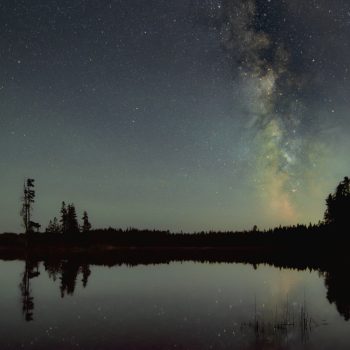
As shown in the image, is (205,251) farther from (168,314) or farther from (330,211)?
(168,314)

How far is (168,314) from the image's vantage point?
72.3ft

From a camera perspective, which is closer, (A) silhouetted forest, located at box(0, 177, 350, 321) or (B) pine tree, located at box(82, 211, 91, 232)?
(A) silhouetted forest, located at box(0, 177, 350, 321)

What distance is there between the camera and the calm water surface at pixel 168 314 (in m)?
16.1

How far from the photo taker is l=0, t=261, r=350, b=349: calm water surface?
52.9 ft

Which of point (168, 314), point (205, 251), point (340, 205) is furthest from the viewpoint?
point (205, 251)

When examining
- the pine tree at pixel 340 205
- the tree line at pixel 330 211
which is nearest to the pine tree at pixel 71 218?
the tree line at pixel 330 211

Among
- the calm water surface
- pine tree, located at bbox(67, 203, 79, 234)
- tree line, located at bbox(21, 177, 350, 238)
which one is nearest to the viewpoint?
the calm water surface

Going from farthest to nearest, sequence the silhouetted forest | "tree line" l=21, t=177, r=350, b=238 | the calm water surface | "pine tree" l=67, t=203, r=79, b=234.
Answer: "pine tree" l=67, t=203, r=79, b=234
"tree line" l=21, t=177, r=350, b=238
the silhouetted forest
the calm water surface

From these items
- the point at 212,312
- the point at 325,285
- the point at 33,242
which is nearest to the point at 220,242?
the point at 33,242

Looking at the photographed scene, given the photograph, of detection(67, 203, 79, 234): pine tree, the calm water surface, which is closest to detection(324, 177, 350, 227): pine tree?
the calm water surface

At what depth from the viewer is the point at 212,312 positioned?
22.5 meters

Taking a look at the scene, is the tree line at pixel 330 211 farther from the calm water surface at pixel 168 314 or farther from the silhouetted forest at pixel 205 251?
the calm water surface at pixel 168 314

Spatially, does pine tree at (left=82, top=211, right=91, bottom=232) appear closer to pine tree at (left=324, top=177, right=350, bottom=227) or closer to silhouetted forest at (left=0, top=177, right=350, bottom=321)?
silhouetted forest at (left=0, top=177, right=350, bottom=321)

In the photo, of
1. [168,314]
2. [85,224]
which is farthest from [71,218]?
[168,314]
